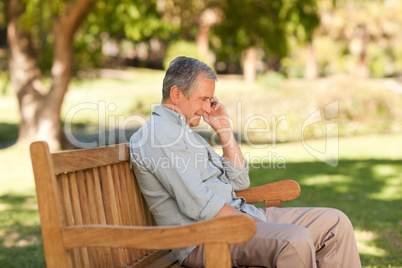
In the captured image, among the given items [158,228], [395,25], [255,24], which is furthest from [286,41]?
[395,25]

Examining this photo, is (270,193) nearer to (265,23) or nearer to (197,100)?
(197,100)

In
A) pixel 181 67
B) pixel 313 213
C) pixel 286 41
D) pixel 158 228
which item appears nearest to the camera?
pixel 158 228

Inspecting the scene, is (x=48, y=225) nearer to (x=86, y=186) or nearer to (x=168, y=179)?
(x=86, y=186)

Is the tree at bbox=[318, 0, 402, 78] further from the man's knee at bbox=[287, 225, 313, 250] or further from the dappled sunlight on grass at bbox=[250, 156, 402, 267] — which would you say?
the man's knee at bbox=[287, 225, 313, 250]

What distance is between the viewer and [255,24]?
13.7m

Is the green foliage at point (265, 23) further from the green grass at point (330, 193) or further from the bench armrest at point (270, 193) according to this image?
the bench armrest at point (270, 193)

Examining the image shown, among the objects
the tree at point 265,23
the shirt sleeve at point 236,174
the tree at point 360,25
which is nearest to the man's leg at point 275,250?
the shirt sleeve at point 236,174

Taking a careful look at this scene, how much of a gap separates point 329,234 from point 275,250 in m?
0.55

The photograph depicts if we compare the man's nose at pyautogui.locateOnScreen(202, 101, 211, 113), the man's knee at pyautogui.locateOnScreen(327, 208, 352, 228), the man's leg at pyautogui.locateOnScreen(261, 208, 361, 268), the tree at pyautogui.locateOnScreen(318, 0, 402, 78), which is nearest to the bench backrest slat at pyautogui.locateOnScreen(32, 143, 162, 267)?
the man's nose at pyautogui.locateOnScreen(202, 101, 211, 113)

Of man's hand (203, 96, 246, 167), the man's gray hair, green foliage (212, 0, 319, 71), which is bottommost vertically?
man's hand (203, 96, 246, 167)

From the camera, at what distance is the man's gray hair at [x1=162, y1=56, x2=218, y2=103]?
9.25 feet

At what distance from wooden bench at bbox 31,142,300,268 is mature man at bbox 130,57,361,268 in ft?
0.53

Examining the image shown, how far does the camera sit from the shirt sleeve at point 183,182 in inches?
101

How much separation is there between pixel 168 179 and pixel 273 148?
10.9 metres
